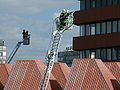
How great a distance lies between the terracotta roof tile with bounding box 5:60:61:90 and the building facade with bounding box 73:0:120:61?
23.4 meters

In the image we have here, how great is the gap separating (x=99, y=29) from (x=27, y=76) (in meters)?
27.7

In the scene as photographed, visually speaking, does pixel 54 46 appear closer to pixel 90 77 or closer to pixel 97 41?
pixel 90 77

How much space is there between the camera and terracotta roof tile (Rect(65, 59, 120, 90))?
38.5 m

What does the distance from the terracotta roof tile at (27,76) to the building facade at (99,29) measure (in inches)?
920

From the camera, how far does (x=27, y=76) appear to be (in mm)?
44406

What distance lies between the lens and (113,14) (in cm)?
6612

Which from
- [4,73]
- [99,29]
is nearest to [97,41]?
[99,29]

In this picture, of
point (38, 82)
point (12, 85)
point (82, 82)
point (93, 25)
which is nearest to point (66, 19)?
point (82, 82)

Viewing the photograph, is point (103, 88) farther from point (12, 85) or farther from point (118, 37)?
point (118, 37)

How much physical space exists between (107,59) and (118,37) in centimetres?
504

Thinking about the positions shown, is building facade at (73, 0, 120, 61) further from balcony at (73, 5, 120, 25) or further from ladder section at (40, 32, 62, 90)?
ladder section at (40, 32, 62, 90)

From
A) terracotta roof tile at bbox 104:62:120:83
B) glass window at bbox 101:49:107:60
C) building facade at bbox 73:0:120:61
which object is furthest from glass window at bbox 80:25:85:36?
terracotta roof tile at bbox 104:62:120:83

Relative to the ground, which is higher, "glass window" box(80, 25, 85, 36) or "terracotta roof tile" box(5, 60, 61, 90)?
"glass window" box(80, 25, 85, 36)

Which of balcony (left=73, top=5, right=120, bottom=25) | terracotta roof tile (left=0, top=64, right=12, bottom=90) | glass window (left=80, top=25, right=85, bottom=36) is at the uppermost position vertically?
balcony (left=73, top=5, right=120, bottom=25)
